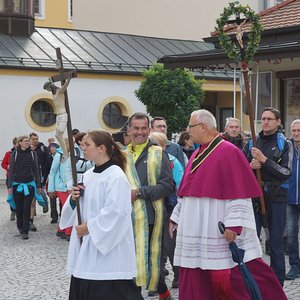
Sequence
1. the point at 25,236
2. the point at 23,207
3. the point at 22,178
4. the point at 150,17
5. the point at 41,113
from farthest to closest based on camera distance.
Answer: the point at 150,17, the point at 41,113, the point at 22,178, the point at 23,207, the point at 25,236

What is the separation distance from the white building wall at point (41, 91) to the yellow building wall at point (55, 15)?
28.6ft

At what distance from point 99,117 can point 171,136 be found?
184 inches

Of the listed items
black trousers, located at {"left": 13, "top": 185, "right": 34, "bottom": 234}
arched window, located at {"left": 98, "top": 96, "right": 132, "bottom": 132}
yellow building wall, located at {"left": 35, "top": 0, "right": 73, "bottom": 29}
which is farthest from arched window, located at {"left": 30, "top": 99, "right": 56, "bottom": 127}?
black trousers, located at {"left": 13, "top": 185, "right": 34, "bottom": 234}

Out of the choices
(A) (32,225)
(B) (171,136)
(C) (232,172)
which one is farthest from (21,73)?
(C) (232,172)

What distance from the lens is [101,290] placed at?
5.25 m

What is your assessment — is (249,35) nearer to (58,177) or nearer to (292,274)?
(292,274)

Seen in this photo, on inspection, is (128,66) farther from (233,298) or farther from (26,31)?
(233,298)

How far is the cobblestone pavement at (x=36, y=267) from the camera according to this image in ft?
25.6

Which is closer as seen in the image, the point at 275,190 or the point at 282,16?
the point at 275,190

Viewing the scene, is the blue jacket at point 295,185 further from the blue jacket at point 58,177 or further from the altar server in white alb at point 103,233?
the blue jacket at point 58,177

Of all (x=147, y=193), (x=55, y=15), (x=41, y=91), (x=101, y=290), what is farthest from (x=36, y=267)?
(x=55, y=15)

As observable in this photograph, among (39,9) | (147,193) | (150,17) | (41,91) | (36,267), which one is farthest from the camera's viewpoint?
(150,17)

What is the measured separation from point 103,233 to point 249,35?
10.5ft

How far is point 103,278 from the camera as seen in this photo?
523cm
